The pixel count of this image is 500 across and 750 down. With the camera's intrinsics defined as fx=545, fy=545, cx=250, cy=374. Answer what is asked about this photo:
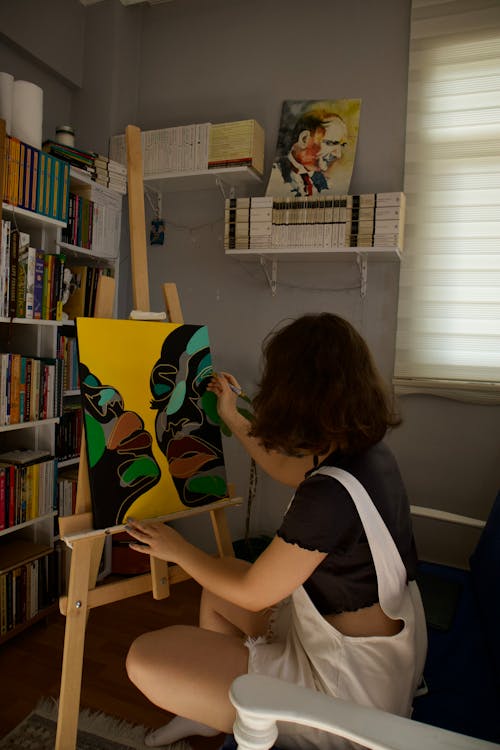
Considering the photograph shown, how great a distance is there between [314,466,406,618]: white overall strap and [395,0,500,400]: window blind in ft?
5.06

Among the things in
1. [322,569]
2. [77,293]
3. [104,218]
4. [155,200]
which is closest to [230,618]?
[322,569]

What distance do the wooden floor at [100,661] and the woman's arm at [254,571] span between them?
842mm

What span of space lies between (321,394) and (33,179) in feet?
5.39

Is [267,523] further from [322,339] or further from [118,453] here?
[322,339]

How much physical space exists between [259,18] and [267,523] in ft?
8.68

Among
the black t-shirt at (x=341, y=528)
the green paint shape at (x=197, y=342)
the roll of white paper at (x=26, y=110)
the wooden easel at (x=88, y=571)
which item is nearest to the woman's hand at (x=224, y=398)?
the green paint shape at (x=197, y=342)

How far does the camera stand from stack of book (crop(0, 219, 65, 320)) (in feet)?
6.73

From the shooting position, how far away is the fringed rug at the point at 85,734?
1655 millimetres

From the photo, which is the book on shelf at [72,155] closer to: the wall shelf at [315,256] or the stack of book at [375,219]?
the wall shelf at [315,256]

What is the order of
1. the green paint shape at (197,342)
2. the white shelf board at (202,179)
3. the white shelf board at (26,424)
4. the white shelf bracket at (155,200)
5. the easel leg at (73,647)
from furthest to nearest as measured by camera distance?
the white shelf bracket at (155,200)
the white shelf board at (202,179)
the white shelf board at (26,424)
the green paint shape at (197,342)
the easel leg at (73,647)

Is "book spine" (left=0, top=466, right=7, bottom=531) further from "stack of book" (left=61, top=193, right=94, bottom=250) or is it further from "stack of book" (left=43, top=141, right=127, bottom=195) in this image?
"stack of book" (left=43, top=141, right=127, bottom=195)

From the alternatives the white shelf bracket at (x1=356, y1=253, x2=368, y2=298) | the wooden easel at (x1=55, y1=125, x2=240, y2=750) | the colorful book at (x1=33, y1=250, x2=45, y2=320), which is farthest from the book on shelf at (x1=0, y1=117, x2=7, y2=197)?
the white shelf bracket at (x1=356, y1=253, x2=368, y2=298)

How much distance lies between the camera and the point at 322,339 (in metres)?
1.20

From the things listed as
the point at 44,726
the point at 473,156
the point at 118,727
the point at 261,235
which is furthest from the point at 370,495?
the point at 473,156
